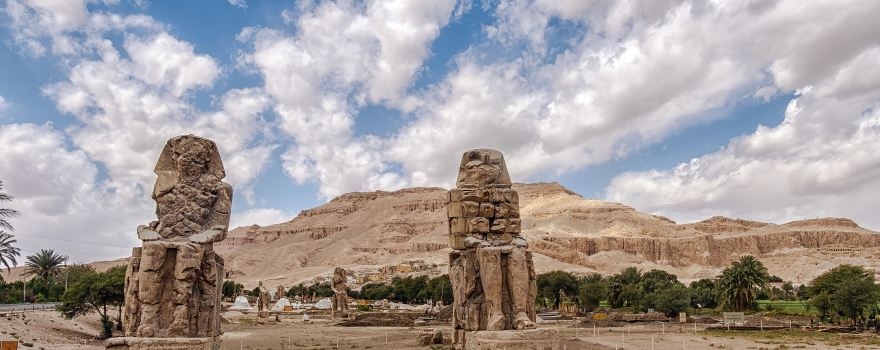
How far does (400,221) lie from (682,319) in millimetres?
165834

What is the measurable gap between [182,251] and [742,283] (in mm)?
44928

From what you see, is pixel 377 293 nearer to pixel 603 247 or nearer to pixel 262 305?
pixel 262 305

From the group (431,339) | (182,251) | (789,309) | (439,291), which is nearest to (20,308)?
(431,339)

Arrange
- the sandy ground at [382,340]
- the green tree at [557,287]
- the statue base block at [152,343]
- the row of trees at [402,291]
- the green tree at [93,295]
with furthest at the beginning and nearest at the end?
the row of trees at [402,291] → the green tree at [557,287] → the green tree at [93,295] → the sandy ground at [382,340] → the statue base block at [152,343]

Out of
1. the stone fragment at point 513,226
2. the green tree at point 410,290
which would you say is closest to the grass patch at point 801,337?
the stone fragment at point 513,226

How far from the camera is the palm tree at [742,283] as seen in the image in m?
45.4

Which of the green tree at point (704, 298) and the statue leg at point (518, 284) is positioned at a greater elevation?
the statue leg at point (518, 284)

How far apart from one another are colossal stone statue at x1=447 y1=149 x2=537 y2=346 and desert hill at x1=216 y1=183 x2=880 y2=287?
91.7 metres

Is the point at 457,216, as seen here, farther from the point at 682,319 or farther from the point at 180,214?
the point at 682,319

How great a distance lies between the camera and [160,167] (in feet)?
34.1

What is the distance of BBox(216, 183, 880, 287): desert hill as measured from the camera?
4535 inches

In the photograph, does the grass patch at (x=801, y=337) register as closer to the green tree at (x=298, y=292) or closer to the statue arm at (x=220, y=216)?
the statue arm at (x=220, y=216)

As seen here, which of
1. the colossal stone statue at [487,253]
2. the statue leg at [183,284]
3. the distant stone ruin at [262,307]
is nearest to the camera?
the statue leg at [183,284]

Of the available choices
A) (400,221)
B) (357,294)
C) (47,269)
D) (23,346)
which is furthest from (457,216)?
(400,221)
